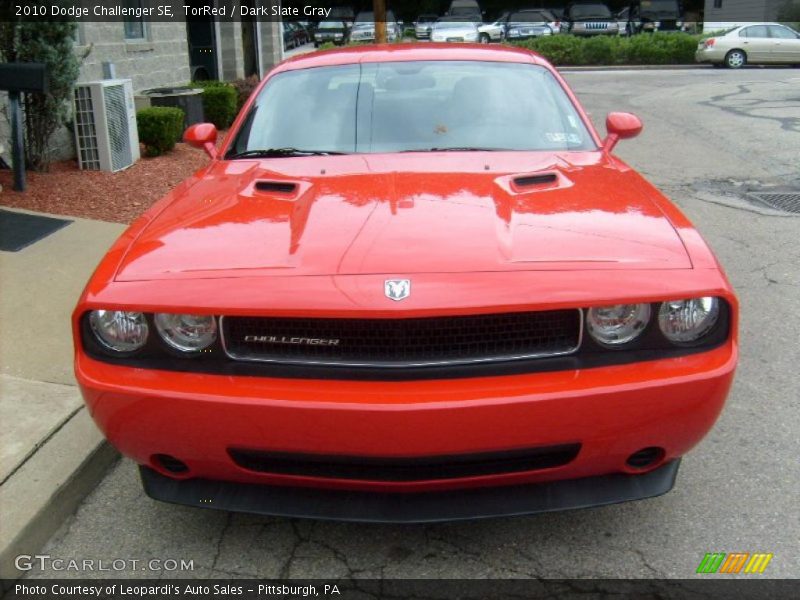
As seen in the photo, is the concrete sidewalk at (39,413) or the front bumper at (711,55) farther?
the front bumper at (711,55)

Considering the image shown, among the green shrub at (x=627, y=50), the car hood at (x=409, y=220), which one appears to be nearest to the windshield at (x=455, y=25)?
the green shrub at (x=627, y=50)

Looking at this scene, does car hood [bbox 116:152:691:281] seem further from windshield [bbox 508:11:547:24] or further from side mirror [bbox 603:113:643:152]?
windshield [bbox 508:11:547:24]

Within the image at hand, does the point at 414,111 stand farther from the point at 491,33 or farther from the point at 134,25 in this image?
the point at 491,33

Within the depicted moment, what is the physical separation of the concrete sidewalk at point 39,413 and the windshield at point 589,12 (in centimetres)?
3126

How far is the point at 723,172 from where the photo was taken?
926cm

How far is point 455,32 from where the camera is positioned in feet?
97.7

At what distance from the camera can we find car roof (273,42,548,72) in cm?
423

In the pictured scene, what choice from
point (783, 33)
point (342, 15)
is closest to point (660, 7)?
point (783, 33)

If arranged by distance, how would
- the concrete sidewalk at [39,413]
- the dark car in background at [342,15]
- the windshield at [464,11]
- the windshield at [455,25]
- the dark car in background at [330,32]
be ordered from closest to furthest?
1. the concrete sidewalk at [39,413]
2. the windshield at [455,25]
3. the windshield at [464,11]
4. the dark car in background at [330,32]
5. the dark car in background at [342,15]

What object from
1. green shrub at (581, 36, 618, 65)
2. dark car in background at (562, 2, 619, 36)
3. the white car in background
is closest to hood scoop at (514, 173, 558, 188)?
green shrub at (581, 36, 618, 65)

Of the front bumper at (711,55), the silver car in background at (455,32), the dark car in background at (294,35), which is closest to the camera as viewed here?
the front bumper at (711,55)

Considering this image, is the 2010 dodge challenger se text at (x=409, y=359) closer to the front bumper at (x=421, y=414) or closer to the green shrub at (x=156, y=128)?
the front bumper at (x=421, y=414)

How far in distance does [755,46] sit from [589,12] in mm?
10317

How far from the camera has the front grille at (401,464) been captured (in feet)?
7.74
